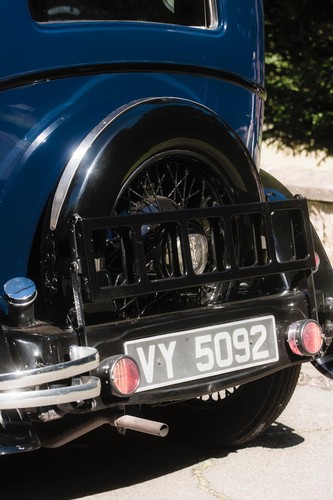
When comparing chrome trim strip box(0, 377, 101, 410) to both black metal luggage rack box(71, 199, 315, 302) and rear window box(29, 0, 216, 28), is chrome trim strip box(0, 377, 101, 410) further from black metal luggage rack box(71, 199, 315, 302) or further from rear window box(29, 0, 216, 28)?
rear window box(29, 0, 216, 28)

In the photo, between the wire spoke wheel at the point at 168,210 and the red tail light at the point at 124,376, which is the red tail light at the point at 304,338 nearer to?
the wire spoke wheel at the point at 168,210

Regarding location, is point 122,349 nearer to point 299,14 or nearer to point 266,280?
point 266,280

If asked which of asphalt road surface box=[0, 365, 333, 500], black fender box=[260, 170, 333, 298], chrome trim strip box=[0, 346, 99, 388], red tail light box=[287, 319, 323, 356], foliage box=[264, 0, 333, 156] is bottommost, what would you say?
asphalt road surface box=[0, 365, 333, 500]

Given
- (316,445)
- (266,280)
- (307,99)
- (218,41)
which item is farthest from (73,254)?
(307,99)

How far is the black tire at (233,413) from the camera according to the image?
3.73 metres

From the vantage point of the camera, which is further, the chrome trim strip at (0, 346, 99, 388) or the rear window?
the rear window

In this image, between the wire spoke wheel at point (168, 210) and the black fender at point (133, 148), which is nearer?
the black fender at point (133, 148)

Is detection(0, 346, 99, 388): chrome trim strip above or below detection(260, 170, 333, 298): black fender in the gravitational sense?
below

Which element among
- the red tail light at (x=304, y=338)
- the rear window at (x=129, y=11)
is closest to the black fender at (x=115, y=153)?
the rear window at (x=129, y=11)

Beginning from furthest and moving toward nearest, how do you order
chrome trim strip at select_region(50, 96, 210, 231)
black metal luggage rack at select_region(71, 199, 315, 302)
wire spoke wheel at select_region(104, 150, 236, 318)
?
wire spoke wheel at select_region(104, 150, 236, 318) < chrome trim strip at select_region(50, 96, 210, 231) < black metal luggage rack at select_region(71, 199, 315, 302)

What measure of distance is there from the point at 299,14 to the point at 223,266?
5.98 m

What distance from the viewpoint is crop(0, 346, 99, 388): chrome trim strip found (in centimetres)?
283

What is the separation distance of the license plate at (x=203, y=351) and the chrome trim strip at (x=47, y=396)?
0.76ft

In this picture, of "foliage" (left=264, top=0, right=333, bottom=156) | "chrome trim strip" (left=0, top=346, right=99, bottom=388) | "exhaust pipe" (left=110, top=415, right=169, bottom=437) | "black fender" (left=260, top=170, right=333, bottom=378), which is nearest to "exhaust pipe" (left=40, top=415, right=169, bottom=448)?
"exhaust pipe" (left=110, top=415, right=169, bottom=437)
